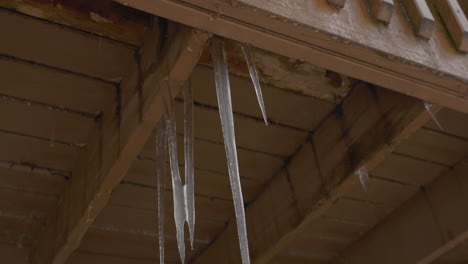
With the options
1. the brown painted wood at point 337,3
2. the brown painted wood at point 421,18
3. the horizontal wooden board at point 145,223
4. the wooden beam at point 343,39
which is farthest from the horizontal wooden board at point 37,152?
the brown painted wood at point 421,18

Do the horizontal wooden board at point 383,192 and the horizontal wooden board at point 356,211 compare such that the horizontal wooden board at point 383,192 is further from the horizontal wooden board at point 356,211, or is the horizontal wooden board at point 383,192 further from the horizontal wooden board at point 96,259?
the horizontal wooden board at point 96,259

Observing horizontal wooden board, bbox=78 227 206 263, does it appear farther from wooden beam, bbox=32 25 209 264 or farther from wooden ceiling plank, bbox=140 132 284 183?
wooden ceiling plank, bbox=140 132 284 183

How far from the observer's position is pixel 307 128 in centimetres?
268

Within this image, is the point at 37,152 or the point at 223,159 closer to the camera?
the point at 37,152

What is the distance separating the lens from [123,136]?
2189mm

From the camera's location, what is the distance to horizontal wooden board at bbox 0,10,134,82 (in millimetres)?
2084

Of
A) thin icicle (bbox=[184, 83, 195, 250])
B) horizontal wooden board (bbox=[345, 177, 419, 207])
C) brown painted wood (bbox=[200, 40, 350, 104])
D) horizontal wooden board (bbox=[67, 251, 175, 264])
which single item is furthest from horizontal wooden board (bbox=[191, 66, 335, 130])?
horizontal wooden board (bbox=[67, 251, 175, 264])

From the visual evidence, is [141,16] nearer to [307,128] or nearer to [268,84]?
[268,84]

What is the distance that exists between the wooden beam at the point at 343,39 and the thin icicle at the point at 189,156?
56 cm

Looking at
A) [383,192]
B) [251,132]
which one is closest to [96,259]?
[251,132]

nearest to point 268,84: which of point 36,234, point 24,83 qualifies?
point 24,83

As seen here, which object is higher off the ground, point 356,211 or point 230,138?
point 356,211

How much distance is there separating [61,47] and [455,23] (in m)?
1.40

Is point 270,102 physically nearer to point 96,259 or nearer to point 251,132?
point 251,132
